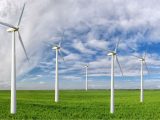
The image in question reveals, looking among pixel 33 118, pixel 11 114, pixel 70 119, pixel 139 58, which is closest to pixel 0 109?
pixel 11 114

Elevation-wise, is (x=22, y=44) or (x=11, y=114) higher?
(x=22, y=44)

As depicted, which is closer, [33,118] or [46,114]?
[33,118]

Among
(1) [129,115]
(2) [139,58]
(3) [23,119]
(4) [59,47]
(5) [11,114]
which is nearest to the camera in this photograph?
(3) [23,119]

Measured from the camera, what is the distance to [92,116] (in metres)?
53.0

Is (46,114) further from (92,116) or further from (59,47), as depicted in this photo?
(59,47)

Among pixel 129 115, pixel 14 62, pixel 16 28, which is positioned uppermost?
pixel 16 28

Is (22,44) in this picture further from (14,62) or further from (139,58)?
(139,58)

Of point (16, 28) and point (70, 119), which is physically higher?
point (16, 28)

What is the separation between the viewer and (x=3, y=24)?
52781mm

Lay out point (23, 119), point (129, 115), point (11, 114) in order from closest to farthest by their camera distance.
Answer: point (23, 119) < point (11, 114) < point (129, 115)

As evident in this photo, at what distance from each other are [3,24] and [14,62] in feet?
16.9

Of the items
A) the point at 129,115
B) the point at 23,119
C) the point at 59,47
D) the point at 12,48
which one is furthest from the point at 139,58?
the point at 23,119

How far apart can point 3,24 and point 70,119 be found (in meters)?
15.2

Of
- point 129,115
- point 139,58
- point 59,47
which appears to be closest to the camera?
point 129,115
